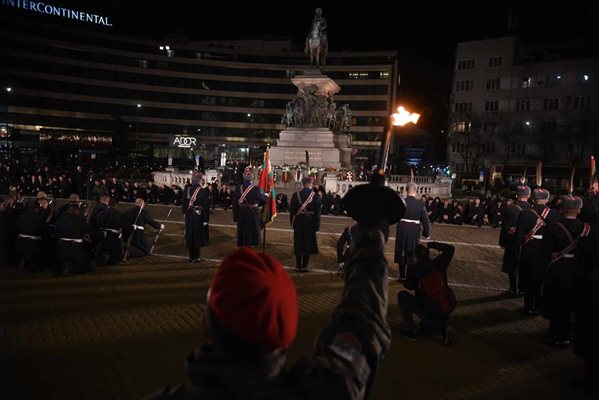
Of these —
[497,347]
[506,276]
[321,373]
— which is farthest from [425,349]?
[506,276]

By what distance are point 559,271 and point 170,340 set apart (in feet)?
19.2

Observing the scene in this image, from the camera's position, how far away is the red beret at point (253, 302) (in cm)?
163

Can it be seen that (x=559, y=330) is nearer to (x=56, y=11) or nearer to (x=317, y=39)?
(x=317, y=39)

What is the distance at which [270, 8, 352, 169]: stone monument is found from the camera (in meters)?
32.4

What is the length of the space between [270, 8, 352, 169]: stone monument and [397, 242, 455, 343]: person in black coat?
25.3 meters

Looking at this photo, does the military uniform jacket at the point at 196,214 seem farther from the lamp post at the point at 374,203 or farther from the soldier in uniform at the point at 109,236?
the lamp post at the point at 374,203

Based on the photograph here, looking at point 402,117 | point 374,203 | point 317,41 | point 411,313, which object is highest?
point 317,41

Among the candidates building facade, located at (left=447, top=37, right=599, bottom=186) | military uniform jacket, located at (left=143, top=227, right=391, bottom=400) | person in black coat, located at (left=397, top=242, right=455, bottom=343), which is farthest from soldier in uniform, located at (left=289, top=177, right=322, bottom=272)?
building facade, located at (left=447, top=37, right=599, bottom=186)

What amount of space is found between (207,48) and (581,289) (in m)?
84.6

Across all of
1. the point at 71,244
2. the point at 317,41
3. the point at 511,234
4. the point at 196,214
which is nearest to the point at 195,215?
the point at 196,214

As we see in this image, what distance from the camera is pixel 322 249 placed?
45.4 feet

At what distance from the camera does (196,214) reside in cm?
1149

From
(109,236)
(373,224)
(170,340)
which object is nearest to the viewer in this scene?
(373,224)

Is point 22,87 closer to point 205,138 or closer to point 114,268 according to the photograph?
point 205,138
